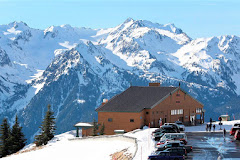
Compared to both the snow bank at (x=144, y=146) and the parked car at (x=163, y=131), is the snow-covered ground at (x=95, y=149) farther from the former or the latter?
the parked car at (x=163, y=131)

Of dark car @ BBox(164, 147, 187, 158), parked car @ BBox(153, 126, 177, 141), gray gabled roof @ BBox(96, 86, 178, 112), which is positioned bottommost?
dark car @ BBox(164, 147, 187, 158)

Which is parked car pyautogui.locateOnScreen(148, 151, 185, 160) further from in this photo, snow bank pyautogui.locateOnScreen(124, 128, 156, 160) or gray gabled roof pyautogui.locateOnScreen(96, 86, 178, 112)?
gray gabled roof pyautogui.locateOnScreen(96, 86, 178, 112)

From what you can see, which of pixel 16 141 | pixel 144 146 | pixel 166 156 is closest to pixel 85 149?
pixel 144 146

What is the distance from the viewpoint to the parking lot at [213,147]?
56.8 metres

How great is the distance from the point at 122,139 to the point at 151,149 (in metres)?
17.8

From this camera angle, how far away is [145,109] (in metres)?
104

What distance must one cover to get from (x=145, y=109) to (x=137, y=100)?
418 cm

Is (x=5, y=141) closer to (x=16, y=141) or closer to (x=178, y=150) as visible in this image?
(x=16, y=141)

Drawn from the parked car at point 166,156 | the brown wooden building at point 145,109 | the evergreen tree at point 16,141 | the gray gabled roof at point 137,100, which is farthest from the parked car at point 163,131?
the evergreen tree at point 16,141

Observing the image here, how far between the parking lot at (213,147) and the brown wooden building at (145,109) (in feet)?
76.3

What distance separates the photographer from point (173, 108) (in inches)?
4304

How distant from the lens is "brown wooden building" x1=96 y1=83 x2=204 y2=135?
103125 millimetres

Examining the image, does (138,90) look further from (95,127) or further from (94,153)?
(94,153)

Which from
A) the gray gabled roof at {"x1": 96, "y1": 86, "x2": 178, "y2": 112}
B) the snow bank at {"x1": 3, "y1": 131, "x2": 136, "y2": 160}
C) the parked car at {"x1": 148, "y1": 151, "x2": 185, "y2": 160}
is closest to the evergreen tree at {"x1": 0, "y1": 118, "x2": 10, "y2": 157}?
the snow bank at {"x1": 3, "y1": 131, "x2": 136, "y2": 160}
